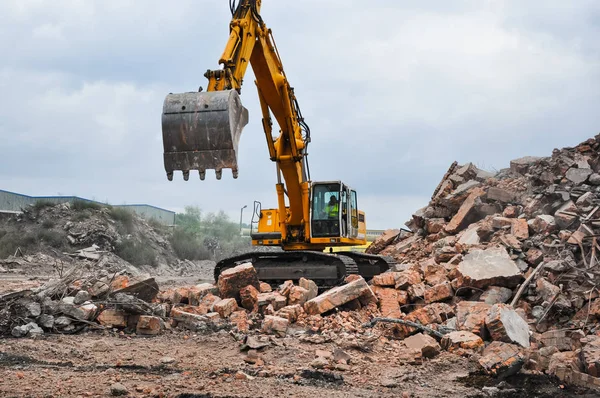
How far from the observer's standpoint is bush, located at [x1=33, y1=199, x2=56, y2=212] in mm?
30297

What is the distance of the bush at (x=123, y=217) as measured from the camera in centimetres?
3155

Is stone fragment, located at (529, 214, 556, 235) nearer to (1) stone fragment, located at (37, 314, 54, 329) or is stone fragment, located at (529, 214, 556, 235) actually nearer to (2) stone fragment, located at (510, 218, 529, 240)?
(2) stone fragment, located at (510, 218, 529, 240)

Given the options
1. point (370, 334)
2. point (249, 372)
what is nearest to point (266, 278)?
point (370, 334)

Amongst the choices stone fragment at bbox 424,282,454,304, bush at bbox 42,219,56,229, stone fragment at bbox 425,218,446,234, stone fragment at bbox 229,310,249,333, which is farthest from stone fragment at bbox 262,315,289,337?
bush at bbox 42,219,56,229

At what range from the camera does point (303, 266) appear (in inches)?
511

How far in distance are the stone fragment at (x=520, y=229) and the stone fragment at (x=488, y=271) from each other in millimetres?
1712

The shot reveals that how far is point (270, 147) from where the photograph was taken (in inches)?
511

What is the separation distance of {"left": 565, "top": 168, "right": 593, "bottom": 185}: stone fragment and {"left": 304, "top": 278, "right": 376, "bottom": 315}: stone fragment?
735cm

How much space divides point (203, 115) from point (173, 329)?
11.3 feet

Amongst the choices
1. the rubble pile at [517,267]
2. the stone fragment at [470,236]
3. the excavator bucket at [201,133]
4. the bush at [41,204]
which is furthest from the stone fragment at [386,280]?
the bush at [41,204]

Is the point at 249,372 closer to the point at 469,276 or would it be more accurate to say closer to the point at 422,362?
the point at 422,362

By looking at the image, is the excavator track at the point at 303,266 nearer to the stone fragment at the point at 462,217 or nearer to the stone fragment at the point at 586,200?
the stone fragment at the point at 462,217

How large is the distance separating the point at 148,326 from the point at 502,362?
16.2ft

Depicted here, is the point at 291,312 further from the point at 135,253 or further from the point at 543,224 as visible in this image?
the point at 135,253
